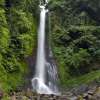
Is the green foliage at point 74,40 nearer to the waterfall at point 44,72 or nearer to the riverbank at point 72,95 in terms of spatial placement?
the waterfall at point 44,72

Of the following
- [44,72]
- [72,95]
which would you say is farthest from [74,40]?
[72,95]

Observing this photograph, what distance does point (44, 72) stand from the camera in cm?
2159

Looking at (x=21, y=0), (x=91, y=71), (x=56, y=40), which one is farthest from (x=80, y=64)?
(x=21, y=0)

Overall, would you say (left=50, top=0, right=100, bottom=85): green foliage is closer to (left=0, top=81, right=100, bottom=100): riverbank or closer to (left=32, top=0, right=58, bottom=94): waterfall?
(left=32, top=0, right=58, bottom=94): waterfall

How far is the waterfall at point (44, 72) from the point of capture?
2014cm

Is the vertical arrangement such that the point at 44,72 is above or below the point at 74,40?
below

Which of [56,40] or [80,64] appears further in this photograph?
[56,40]

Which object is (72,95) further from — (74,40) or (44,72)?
(74,40)

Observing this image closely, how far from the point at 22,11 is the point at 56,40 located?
141 inches

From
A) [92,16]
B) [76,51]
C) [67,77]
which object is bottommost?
[67,77]

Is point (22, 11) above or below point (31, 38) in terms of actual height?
above

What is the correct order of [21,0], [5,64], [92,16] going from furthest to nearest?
1. [92,16]
2. [21,0]
3. [5,64]

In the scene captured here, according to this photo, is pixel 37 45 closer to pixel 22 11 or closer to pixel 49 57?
pixel 49 57

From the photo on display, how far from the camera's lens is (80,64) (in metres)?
21.9
